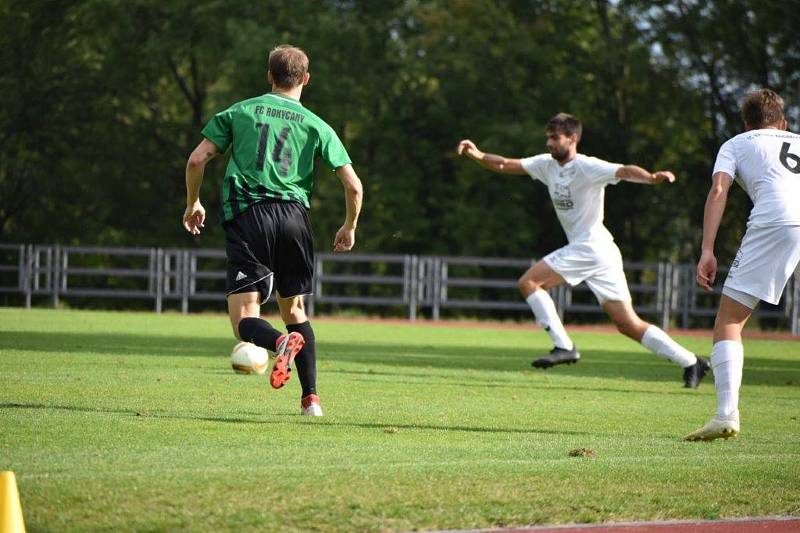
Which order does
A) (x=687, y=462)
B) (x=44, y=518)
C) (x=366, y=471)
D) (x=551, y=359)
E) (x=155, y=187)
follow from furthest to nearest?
(x=155, y=187), (x=551, y=359), (x=687, y=462), (x=366, y=471), (x=44, y=518)

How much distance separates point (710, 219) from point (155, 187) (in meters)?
34.3

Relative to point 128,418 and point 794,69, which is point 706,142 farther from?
point 128,418

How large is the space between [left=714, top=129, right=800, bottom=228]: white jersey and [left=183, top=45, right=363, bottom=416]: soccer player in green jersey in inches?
92.4

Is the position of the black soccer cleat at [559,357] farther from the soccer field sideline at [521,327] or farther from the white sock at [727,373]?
the soccer field sideline at [521,327]

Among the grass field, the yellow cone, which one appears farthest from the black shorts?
the yellow cone

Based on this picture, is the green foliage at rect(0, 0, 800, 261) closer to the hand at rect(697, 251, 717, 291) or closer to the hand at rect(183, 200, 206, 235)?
the hand at rect(183, 200, 206, 235)

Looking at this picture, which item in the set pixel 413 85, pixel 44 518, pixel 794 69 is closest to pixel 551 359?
pixel 44 518

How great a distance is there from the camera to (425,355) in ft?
56.4

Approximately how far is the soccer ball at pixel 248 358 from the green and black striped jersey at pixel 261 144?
833mm

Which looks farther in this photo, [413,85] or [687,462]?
[413,85]

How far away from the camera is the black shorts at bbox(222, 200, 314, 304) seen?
8.36 m

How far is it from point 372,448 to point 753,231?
9.05 feet

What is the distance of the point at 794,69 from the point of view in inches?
1422

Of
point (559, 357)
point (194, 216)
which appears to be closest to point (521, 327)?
point (559, 357)
